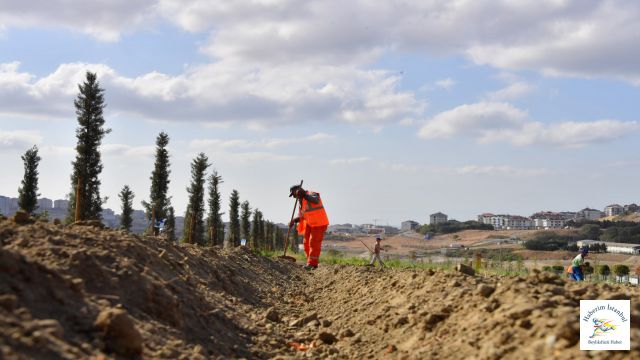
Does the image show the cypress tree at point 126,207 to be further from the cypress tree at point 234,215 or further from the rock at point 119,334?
the rock at point 119,334

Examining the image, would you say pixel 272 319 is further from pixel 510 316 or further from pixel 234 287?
pixel 510 316

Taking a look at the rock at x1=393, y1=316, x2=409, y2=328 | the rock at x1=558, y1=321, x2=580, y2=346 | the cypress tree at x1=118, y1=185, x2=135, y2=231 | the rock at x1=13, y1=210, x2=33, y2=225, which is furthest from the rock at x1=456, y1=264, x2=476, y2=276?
the cypress tree at x1=118, y1=185, x2=135, y2=231

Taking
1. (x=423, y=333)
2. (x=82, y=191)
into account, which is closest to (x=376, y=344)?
(x=423, y=333)

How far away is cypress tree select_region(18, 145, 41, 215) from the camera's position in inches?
1328

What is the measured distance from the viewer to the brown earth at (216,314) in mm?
4836

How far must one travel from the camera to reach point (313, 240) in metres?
15.4

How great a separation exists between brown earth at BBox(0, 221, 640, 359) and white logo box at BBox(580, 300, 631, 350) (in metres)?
0.07

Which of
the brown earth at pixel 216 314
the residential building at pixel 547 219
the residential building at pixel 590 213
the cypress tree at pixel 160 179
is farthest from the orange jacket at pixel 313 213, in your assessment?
the residential building at pixel 590 213

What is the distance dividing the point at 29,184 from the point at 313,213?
24.9m

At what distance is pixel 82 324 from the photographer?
16.2ft

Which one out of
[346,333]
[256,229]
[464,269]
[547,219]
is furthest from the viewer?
[547,219]

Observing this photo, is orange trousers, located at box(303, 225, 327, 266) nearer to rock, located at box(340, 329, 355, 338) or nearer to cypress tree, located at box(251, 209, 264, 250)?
rock, located at box(340, 329, 355, 338)

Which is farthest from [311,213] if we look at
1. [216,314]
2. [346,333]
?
[216,314]

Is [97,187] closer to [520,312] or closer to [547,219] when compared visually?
[520,312]
